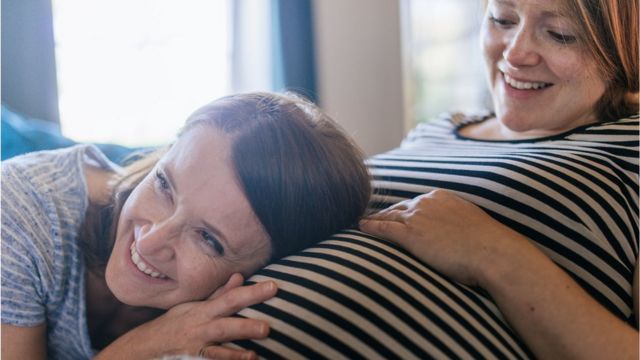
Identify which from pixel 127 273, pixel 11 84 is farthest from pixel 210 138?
pixel 11 84

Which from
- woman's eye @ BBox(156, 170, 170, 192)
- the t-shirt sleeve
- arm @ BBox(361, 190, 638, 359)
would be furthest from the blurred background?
arm @ BBox(361, 190, 638, 359)

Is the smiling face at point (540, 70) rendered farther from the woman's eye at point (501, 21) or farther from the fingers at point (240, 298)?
the fingers at point (240, 298)

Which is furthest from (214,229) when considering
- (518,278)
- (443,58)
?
(443,58)

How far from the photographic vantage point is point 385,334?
0.66 m

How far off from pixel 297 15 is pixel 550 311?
1800 mm

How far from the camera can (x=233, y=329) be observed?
26.4 inches

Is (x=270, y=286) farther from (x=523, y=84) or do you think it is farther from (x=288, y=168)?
(x=523, y=84)

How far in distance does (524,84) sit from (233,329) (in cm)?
78

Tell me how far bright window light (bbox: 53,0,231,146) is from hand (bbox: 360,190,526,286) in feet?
3.00

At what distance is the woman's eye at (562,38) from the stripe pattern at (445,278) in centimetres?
16

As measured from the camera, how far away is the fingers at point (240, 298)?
27.5 inches

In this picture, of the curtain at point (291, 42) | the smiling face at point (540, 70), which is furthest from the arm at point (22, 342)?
the curtain at point (291, 42)

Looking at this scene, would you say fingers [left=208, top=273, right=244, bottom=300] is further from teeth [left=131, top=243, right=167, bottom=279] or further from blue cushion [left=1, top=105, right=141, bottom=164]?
blue cushion [left=1, top=105, right=141, bottom=164]

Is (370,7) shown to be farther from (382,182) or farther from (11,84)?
(382,182)
